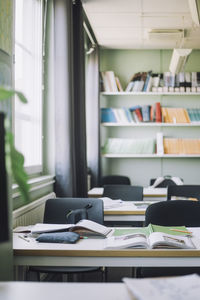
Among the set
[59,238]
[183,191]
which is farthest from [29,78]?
[59,238]

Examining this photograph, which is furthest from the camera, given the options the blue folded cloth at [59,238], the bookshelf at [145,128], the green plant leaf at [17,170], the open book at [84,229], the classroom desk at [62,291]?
the bookshelf at [145,128]

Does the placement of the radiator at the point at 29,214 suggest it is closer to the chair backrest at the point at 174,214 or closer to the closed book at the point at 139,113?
the chair backrest at the point at 174,214

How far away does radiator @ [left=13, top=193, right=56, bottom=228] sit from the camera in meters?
2.79

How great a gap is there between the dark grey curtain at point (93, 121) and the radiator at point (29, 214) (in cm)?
256

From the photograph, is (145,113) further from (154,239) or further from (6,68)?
(6,68)

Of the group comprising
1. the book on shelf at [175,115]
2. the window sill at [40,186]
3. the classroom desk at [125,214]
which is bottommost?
the classroom desk at [125,214]

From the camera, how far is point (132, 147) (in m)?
6.73

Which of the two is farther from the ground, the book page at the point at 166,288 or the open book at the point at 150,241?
the book page at the point at 166,288

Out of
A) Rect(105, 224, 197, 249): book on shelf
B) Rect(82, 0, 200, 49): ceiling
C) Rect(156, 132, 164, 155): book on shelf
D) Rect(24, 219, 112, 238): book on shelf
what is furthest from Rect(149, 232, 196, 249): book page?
Rect(156, 132, 164, 155): book on shelf

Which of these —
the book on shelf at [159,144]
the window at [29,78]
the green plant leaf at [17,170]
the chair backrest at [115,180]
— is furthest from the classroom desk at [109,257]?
the book on shelf at [159,144]

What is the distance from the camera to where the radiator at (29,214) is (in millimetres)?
2795

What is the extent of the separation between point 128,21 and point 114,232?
397cm

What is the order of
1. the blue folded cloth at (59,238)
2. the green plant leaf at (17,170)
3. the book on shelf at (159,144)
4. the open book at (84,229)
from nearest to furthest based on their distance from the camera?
the green plant leaf at (17,170), the blue folded cloth at (59,238), the open book at (84,229), the book on shelf at (159,144)

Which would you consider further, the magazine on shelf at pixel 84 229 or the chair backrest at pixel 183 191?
the chair backrest at pixel 183 191
